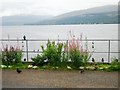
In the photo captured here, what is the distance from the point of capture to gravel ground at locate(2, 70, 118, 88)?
6.71 m

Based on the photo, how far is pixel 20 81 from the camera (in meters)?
7.18

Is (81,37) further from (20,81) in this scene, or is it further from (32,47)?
(20,81)

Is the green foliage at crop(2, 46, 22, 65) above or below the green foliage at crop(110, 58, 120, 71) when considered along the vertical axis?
above

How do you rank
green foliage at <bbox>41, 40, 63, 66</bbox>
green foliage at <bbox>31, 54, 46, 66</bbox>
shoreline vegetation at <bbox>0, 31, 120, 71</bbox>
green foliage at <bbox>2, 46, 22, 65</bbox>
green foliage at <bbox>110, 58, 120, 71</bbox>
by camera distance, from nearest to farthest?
1. green foliage at <bbox>110, 58, 120, 71</bbox>
2. shoreline vegetation at <bbox>0, 31, 120, 71</bbox>
3. green foliage at <bbox>41, 40, 63, 66</bbox>
4. green foliage at <bbox>31, 54, 46, 66</bbox>
5. green foliage at <bbox>2, 46, 22, 65</bbox>

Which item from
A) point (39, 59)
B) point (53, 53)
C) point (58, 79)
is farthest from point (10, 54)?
point (58, 79)

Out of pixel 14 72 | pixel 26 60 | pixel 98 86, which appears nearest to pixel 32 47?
pixel 26 60

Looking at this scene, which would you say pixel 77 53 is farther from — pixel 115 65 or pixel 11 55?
pixel 11 55

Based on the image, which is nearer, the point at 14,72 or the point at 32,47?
the point at 14,72

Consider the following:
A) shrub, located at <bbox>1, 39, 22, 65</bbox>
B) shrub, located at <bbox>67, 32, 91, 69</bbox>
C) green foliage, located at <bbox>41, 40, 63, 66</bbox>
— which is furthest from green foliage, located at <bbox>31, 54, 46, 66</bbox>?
shrub, located at <bbox>67, 32, 91, 69</bbox>

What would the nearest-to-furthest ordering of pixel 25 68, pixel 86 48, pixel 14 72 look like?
pixel 14 72 → pixel 25 68 → pixel 86 48

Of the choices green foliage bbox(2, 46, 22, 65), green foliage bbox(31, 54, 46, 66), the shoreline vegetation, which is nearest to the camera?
the shoreline vegetation

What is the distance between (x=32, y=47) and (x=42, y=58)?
1.82 meters

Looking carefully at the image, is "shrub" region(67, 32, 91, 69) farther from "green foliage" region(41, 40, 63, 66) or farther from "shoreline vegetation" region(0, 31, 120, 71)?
"green foliage" region(41, 40, 63, 66)

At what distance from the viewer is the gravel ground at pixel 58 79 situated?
671 cm
